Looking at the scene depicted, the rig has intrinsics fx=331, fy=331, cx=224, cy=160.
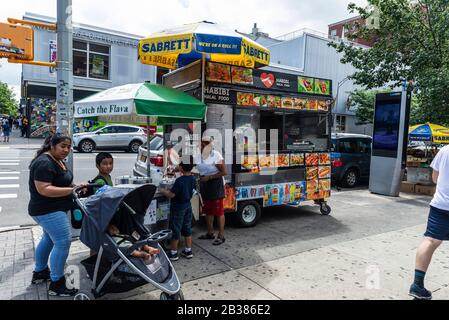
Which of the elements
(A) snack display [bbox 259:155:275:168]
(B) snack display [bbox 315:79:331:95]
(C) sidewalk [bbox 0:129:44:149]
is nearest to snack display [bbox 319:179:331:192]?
(A) snack display [bbox 259:155:275:168]

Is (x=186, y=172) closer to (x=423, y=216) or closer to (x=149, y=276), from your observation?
(x=149, y=276)

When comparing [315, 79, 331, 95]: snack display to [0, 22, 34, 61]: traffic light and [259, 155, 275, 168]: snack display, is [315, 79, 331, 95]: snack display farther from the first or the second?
[0, 22, 34, 61]: traffic light

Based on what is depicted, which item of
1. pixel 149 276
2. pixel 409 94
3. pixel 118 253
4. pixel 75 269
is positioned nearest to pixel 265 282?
pixel 149 276

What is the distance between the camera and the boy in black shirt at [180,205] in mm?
4457

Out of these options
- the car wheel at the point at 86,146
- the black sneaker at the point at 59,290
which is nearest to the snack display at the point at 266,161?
the black sneaker at the point at 59,290

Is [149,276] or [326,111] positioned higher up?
[326,111]

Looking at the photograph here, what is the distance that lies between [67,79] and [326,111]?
5.05 meters

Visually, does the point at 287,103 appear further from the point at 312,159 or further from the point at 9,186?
the point at 9,186

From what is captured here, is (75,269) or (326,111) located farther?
(326,111)

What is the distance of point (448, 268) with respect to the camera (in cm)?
448

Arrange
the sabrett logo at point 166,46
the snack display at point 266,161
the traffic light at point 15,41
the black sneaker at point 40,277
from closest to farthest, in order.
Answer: the black sneaker at point 40,277
the traffic light at point 15,41
the sabrett logo at point 166,46
the snack display at point 266,161

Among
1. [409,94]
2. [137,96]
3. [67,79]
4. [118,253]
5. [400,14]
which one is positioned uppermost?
[400,14]

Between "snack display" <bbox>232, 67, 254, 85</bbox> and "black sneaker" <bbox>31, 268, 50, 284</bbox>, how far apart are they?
3.99 metres

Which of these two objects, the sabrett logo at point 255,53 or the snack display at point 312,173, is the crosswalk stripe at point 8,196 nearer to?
the sabrett logo at point 255,53
